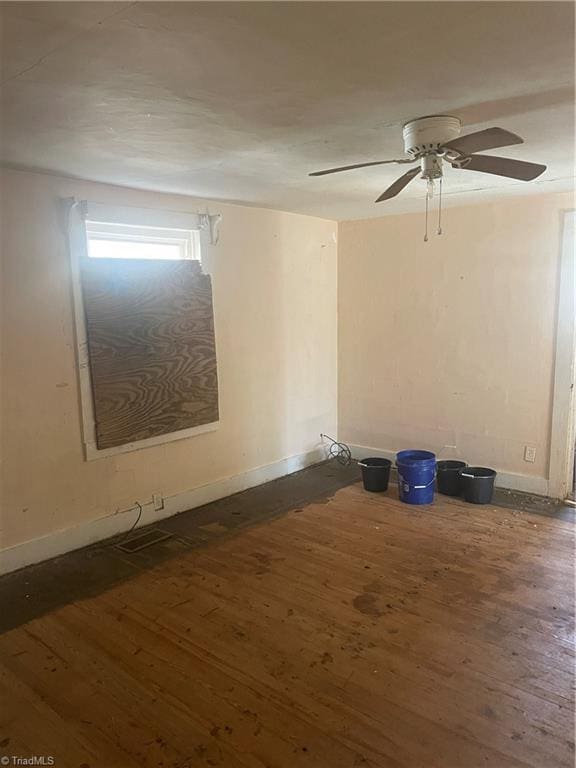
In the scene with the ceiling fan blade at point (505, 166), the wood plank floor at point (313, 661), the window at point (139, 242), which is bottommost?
the wood plank floor at point (313, 661)

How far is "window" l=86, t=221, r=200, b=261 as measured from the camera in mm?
3482

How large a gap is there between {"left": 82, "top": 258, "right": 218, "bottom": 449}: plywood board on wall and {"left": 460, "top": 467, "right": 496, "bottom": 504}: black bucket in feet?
6.43

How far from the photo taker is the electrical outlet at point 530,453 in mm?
4234

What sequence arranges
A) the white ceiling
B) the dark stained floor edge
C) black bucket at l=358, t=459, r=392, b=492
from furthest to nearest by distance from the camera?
black bucket at l=358, t=459, r=392, b=492 → the dark stained floor edge → the white ceiling

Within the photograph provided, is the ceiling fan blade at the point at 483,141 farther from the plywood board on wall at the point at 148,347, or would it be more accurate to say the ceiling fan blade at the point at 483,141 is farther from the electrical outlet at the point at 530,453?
the electrical outlet at the point at 530,453

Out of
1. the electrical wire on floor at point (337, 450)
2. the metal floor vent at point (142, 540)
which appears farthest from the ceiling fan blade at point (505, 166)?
the electrical wire on floor at point (337, 450)

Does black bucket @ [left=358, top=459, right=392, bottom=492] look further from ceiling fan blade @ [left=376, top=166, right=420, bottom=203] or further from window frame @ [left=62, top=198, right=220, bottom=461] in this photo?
ceiling fan blade @ [left=376, top=166, right=420, bottom=203]

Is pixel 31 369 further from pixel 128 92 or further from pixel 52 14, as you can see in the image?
pixel 52 14

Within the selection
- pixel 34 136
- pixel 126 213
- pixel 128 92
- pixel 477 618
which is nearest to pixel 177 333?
pixel 126 213

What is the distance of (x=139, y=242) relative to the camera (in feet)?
12.3

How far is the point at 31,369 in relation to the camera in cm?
314

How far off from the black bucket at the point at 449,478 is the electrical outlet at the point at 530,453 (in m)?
Answer: 0.47

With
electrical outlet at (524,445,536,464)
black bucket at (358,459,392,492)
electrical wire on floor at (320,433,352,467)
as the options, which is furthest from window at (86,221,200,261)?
electrical outlet at (524,445,536,464)

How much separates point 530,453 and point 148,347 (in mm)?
2961
